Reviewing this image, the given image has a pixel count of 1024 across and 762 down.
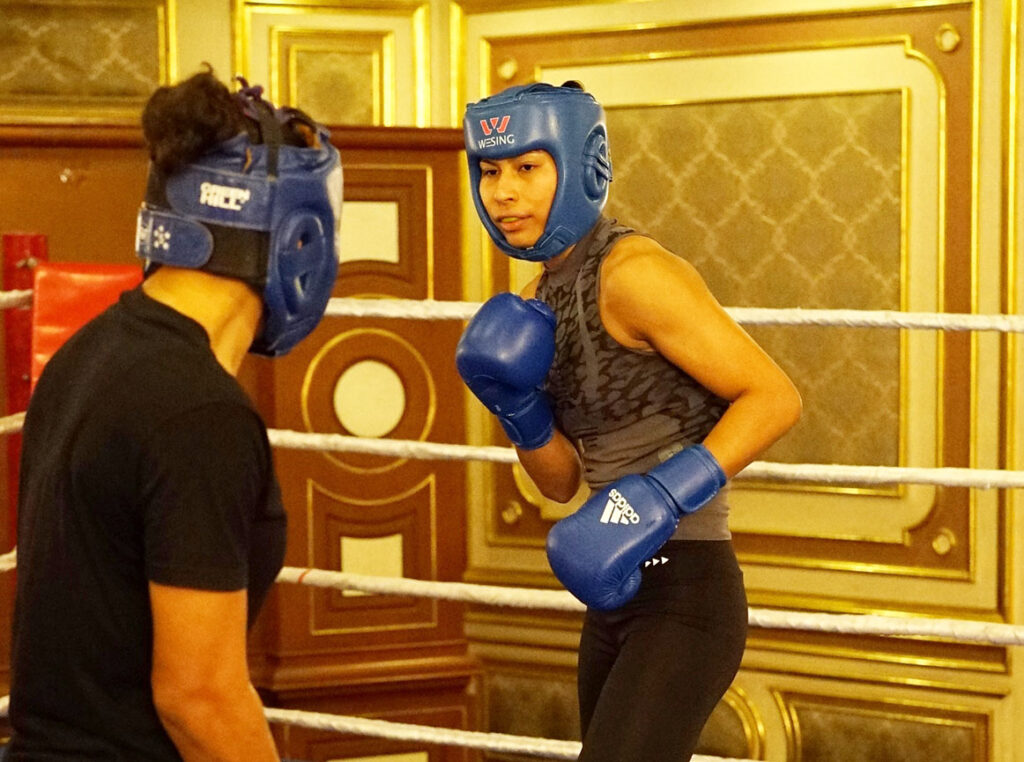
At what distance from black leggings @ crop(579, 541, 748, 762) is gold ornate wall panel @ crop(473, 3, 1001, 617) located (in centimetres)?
266

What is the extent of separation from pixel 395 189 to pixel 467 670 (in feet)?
5.11

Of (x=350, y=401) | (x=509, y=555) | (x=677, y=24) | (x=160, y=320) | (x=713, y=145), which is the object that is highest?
(x=677, y=24)

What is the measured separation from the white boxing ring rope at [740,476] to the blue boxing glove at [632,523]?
1.28 feet

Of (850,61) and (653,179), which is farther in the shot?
(653,179)

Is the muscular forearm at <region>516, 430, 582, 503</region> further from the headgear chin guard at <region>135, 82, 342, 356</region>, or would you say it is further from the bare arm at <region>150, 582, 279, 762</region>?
the bare arm at <region>150, 582, 279, 762</region>

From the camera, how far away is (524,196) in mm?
1594

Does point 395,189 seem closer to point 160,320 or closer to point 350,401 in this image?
point 350,401

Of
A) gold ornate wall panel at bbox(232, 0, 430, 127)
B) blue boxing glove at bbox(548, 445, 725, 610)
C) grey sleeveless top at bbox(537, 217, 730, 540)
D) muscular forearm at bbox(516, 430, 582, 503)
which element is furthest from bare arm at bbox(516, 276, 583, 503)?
gold ornate wall panel at bbox(232, 0, 430, 127)

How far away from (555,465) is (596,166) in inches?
16.2

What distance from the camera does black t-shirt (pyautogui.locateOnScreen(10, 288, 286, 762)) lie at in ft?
3.21

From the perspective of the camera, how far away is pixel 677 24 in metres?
4.21

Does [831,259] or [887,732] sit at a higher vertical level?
[831,259]

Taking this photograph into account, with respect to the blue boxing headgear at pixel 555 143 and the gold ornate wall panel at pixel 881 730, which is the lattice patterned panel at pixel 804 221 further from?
the blue boxing headgear at pixel 555 143

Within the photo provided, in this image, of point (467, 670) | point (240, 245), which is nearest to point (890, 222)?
point (467, 670)
